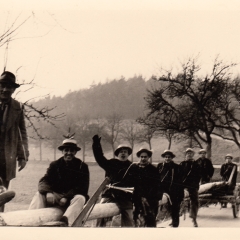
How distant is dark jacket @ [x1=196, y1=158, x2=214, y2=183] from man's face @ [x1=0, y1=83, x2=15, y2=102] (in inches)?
83.3

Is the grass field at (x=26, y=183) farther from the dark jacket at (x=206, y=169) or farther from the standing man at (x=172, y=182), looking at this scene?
the dark jacket at (x=206, y=169)

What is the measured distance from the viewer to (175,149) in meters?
4.52

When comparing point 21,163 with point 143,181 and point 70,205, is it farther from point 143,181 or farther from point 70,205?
point 143,181

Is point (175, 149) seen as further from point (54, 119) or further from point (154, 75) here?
point (54, 119)

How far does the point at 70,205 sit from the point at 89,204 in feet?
0.67

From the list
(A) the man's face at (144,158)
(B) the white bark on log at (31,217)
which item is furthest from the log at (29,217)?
(A) the man's face at (144,158)

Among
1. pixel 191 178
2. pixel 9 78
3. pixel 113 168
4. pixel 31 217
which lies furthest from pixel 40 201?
pixel 191 178

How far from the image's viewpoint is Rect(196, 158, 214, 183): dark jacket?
15.1 feet

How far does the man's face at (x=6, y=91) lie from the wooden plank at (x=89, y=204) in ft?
4.29

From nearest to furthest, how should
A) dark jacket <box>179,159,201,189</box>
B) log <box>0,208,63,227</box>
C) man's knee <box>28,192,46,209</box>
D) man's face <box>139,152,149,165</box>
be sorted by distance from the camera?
1. log <box>0,208,63,227</box>
2. man's knee <box>28,192,46,209</box>
3. man's face <box>139,152,149,165</box>
4. dark jacket <box>179,159,201,189</box>

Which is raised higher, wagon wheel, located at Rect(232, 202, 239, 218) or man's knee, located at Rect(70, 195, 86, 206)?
man's knee, located at Rect(70, 195, 86, 206)

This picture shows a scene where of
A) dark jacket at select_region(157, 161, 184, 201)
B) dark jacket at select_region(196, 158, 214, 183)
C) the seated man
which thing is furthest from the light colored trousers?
dark jacket at select_region(196, 158, 214, 183)

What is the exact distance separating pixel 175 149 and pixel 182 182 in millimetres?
412

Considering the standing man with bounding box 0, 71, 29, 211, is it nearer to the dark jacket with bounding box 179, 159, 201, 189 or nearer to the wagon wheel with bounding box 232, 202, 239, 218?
the dark jacket with bounding box 179, 159, 201, 189
